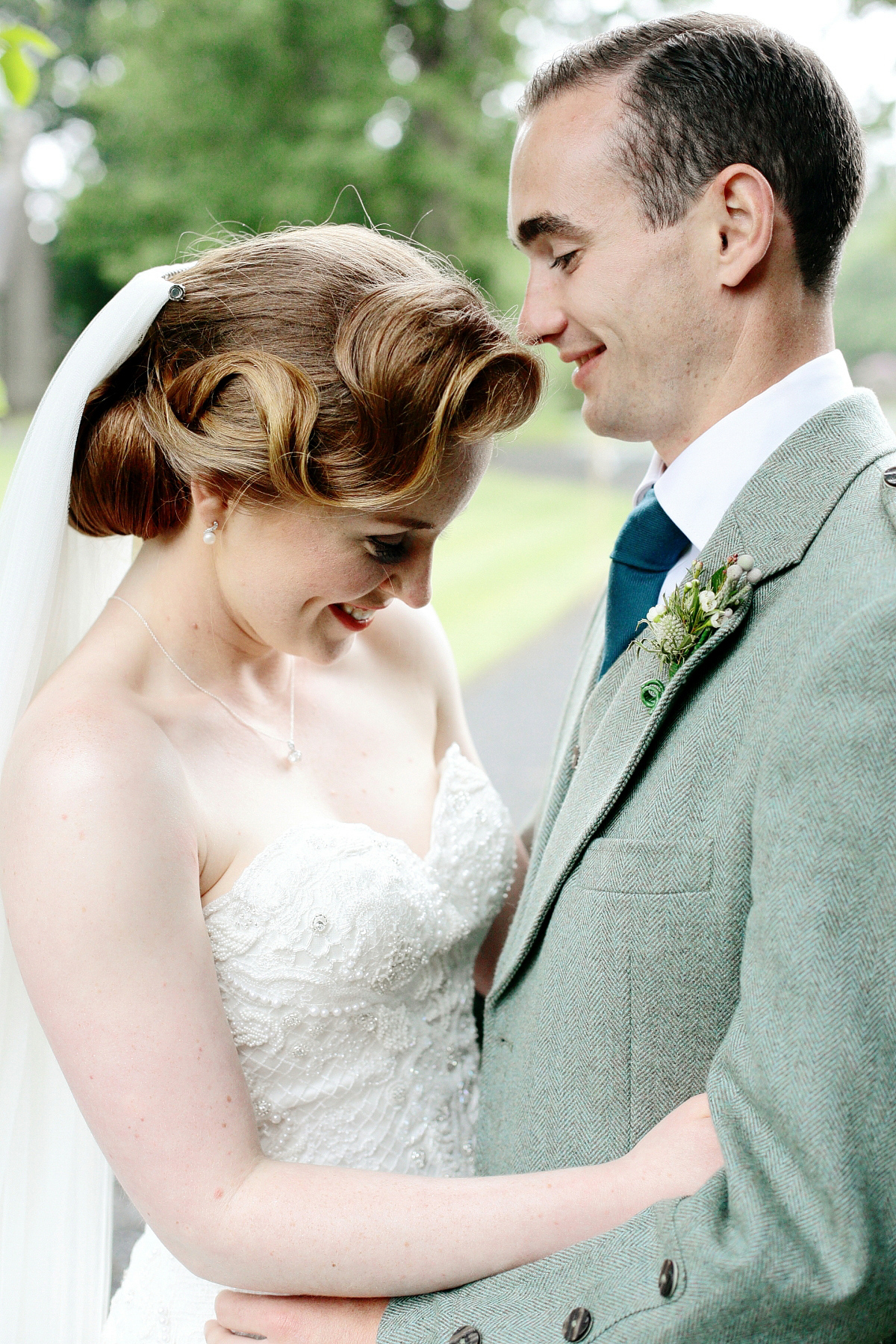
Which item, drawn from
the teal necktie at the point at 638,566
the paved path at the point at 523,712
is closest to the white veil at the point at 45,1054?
the teal necktie at the point at 638,566

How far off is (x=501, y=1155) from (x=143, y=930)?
2.24 ft

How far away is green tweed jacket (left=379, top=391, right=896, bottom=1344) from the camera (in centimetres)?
113

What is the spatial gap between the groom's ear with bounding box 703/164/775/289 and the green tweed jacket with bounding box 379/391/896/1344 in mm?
254

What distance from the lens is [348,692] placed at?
7.32 feet

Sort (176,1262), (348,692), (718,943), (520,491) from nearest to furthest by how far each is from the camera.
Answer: (718,943) → (176,1262) → (348,692) → (520,491)

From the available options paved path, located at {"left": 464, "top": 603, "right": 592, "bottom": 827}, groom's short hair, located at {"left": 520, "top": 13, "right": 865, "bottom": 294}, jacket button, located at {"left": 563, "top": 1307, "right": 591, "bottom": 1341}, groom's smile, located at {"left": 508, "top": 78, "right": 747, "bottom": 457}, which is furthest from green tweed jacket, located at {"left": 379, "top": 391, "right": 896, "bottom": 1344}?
paved path, located at {"left": 464, "top": 603, "right": 592, "bottom": 827}

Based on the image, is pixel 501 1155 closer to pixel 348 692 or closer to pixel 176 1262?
pixel 176 1262

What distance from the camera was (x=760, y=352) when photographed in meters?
1.61

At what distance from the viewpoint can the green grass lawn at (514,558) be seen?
8.79 metres

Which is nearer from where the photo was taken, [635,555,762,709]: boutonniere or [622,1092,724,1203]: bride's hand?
[622,1092,724,1203]: bride's hand

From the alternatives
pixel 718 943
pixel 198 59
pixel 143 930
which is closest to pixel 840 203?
pixel 718 943

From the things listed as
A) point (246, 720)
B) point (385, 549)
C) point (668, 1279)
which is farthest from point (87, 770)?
point (668, 1279)

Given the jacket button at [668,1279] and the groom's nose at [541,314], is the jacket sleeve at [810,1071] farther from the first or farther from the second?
the groom's nose at [541,314]

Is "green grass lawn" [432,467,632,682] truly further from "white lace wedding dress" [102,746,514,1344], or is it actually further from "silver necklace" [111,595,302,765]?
"white lace wedding dress" [102,746,514,1344]
